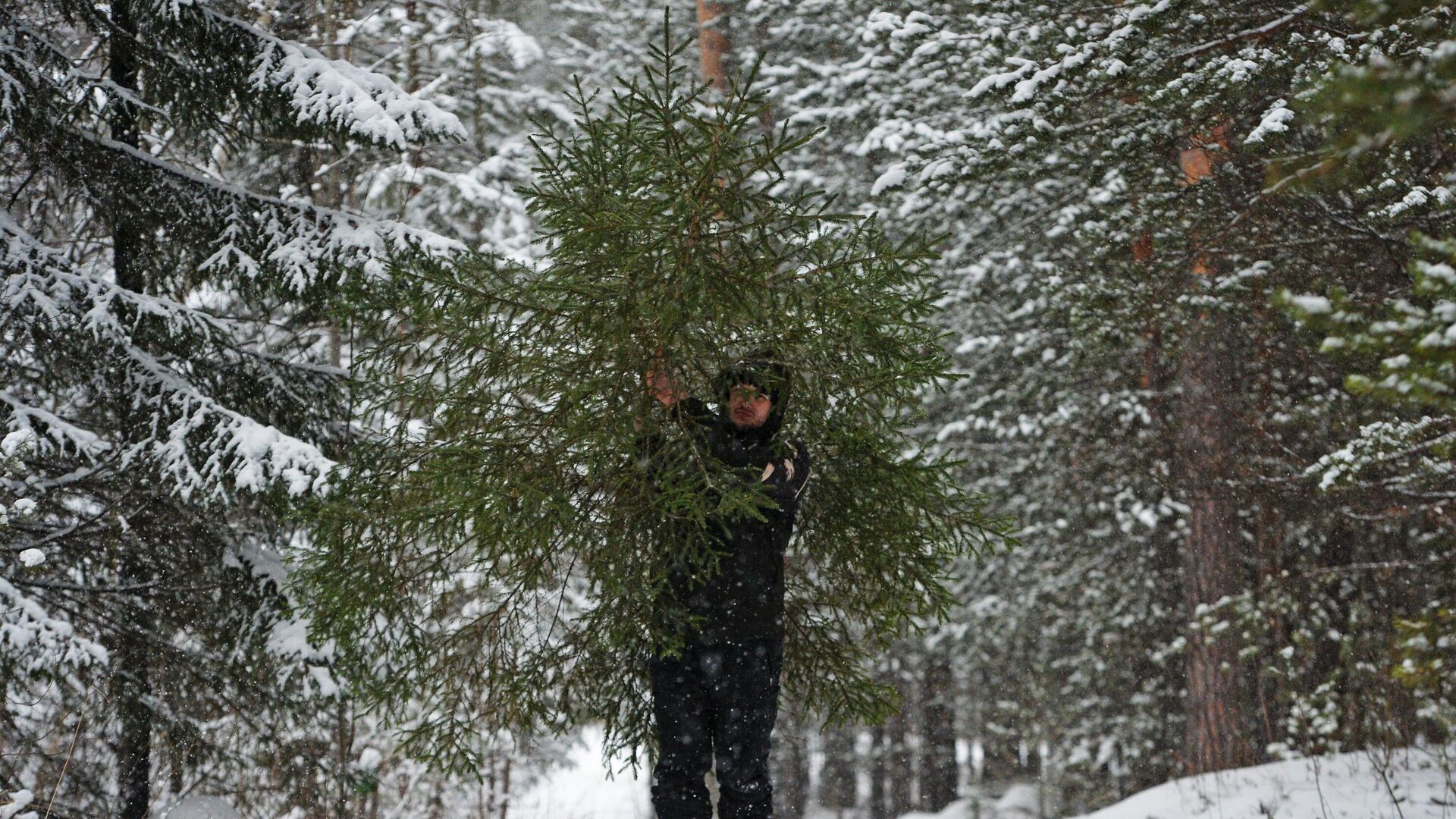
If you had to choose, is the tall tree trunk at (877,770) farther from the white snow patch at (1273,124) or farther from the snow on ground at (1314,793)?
the white snow patch at (1273,124)

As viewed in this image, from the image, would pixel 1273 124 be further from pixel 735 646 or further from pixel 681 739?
pixel 681 739

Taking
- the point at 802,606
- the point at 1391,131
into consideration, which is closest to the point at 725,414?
the point at 802,606

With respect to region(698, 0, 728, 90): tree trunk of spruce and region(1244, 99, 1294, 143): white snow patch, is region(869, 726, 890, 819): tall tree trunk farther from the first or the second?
region(1244, 99, 1294, 143): white snow patch

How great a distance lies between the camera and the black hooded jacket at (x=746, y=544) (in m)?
4.04

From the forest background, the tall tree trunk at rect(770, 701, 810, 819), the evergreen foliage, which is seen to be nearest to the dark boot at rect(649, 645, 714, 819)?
the forest background

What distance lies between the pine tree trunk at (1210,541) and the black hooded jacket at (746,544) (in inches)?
289

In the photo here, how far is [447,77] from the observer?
11797mm

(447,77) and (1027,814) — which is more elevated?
(447,77)

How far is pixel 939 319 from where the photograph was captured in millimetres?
13625

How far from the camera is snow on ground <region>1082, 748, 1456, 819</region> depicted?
20.6 feet

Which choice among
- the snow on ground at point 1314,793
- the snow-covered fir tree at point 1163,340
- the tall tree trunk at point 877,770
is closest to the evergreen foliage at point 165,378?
the snow-covered fir tree at point 1163,340

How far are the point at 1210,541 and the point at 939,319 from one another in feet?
15.3

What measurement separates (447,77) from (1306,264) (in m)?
9.43

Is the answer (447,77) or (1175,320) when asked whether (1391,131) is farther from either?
(447,77)
